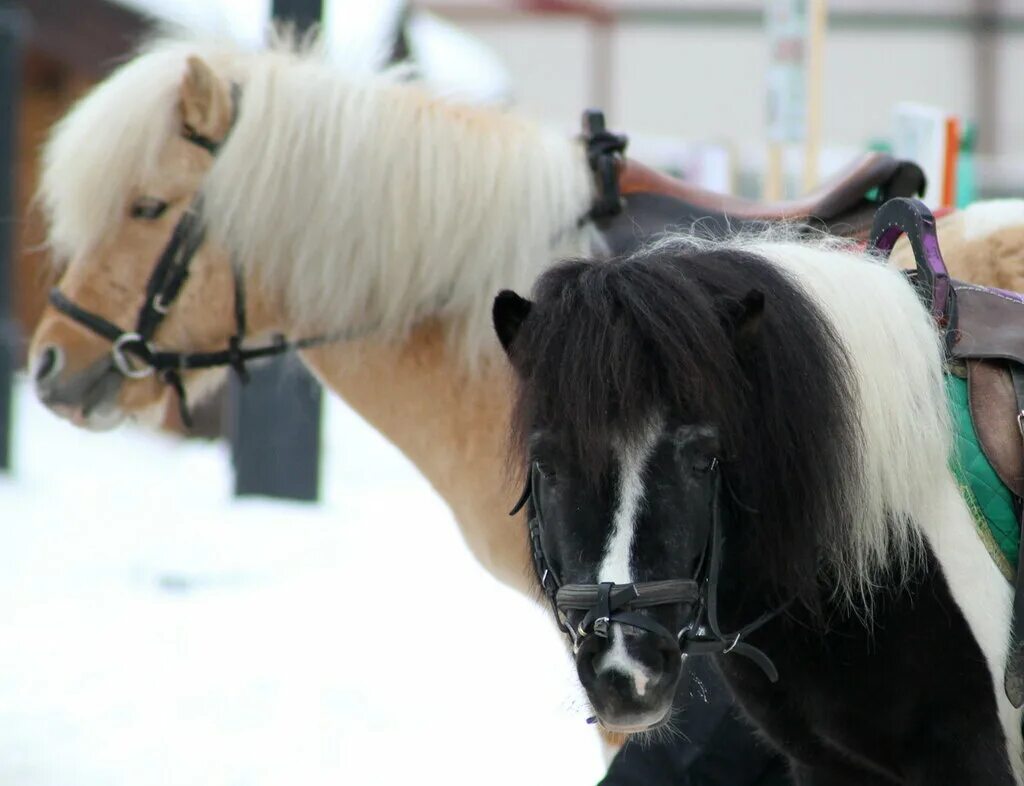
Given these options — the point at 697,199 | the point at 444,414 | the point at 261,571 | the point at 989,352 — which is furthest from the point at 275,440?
the point at 989,352

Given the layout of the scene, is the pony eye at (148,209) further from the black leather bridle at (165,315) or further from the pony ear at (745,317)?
the pony ear at (745,317)

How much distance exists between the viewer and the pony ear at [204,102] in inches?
106

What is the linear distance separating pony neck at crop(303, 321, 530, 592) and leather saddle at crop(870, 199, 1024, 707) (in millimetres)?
1014

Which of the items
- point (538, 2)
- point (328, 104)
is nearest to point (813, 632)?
point (328, 104)

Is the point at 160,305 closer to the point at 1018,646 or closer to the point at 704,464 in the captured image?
the point at 704,464

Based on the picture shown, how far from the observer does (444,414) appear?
272cm

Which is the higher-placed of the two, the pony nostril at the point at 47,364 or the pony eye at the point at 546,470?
the pony eye at the point at 546,470

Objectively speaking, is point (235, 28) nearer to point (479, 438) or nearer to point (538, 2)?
point (479, 438)

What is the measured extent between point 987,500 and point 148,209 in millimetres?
1835

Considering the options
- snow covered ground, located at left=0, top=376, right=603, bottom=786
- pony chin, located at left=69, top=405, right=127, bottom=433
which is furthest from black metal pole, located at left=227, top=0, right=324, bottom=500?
pony chin, located at left=69, top=405, right=127, bottom=433

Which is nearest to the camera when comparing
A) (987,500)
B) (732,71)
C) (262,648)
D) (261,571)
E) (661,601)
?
(661,601)

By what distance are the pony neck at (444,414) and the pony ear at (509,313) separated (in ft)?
3.03

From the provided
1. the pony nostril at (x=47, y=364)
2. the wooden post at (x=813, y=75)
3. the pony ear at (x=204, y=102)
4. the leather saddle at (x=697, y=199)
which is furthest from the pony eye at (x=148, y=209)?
the wooden post at (x=813, y=75)

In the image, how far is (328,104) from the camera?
276cm
